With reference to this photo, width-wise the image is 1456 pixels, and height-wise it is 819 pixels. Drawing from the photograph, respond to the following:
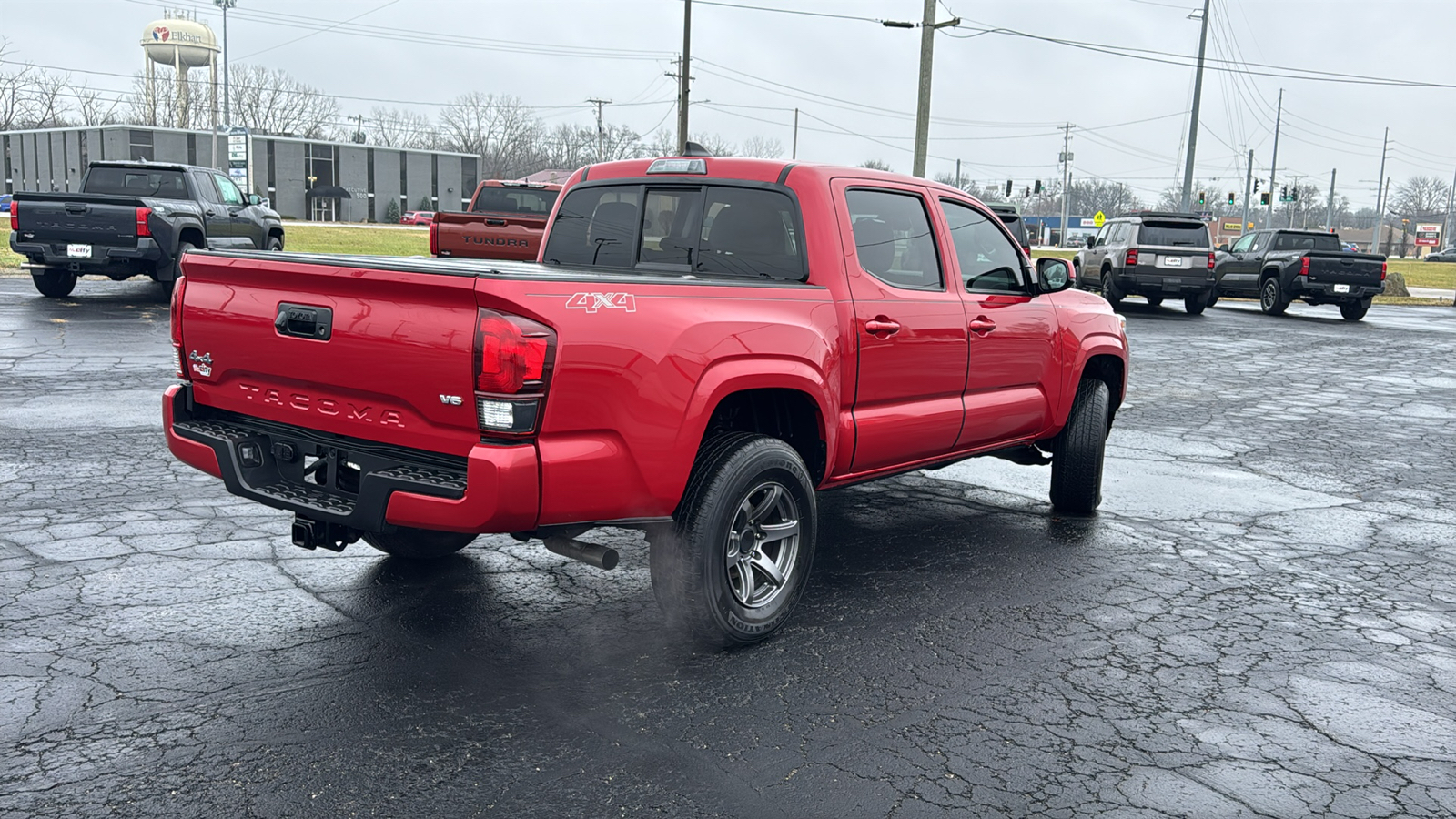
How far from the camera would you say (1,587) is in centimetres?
481

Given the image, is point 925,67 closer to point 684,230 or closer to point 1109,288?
point 1109,288

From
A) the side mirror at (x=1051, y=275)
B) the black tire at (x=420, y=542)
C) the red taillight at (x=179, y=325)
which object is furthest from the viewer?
the side mirror at (x=1051, y=275)

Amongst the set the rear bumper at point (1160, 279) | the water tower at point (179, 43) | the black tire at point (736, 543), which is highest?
the water tower at point (179, 43)

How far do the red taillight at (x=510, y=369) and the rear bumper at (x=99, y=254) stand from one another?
46.2ft

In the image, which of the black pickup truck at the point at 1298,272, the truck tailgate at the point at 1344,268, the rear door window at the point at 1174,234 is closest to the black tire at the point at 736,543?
the rear door window at the point at 1174,234

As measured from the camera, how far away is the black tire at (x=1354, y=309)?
23.9 meters

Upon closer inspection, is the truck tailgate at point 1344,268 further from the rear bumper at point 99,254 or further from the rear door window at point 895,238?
the rear bumper at point 99,254

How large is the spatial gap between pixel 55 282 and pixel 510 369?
16.2m

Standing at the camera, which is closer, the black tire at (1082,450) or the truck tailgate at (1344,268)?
the black tire at (1082,450)

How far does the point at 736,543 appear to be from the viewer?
4.43 metres

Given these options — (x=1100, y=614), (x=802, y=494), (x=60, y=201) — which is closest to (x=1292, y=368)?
(x=1100, y=614)

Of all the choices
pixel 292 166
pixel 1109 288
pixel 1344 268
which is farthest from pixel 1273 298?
pixel 292 166

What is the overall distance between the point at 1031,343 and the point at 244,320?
396 centimetres

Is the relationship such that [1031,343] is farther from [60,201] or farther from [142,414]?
[60,201]
